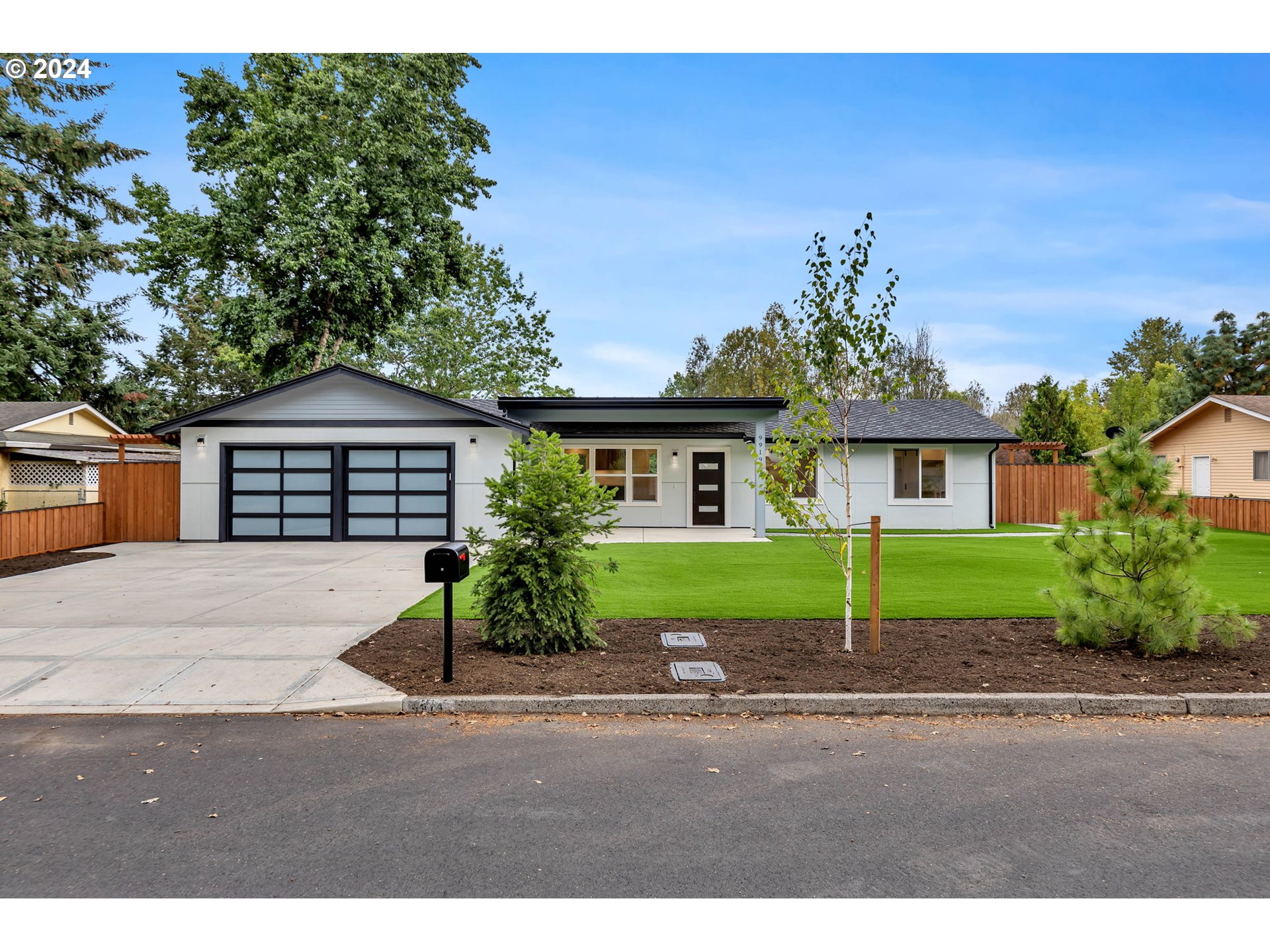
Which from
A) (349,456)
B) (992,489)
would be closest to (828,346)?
(349,456)

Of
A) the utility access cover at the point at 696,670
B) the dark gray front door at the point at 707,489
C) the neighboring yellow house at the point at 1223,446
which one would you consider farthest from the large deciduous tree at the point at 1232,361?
the utility access cover at the point at 696,670

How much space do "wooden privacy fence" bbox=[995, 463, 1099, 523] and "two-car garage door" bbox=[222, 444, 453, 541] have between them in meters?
17.3

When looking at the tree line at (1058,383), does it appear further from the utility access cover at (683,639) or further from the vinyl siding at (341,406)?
the utility access cover at (683,639)

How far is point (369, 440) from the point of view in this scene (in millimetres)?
17156

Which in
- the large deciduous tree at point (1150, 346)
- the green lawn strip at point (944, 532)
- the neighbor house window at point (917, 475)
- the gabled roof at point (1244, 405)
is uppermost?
the large deciduous tree at point (1150, 346)

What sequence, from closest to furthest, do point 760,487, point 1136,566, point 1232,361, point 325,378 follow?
1. point 1136,566
2. point 325,378
3. point 760,487
4. point 1232,361

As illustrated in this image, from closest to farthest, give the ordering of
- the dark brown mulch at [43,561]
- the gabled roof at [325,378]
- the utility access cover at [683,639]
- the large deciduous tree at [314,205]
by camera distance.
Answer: the utility access cover at [683,639], the dark brown mulch at [43,561], the gabled roof at [325,378], the large deciduous tree at [314,205]

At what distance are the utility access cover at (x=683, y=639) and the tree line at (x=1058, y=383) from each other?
75.3 feet

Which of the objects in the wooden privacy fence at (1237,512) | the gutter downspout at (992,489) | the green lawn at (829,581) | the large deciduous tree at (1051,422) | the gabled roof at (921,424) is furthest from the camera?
the large deciduous tree at (1051,422)

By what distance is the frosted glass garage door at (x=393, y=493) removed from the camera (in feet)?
56.4

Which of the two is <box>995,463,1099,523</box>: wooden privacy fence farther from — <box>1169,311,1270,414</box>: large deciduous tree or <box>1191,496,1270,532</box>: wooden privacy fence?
<box>1169,311,1270,414</box>: large deciduous tree

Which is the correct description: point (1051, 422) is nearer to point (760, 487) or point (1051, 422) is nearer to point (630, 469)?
point (760, 487)

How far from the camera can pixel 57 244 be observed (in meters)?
27.5

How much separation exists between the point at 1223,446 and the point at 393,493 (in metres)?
26.7
